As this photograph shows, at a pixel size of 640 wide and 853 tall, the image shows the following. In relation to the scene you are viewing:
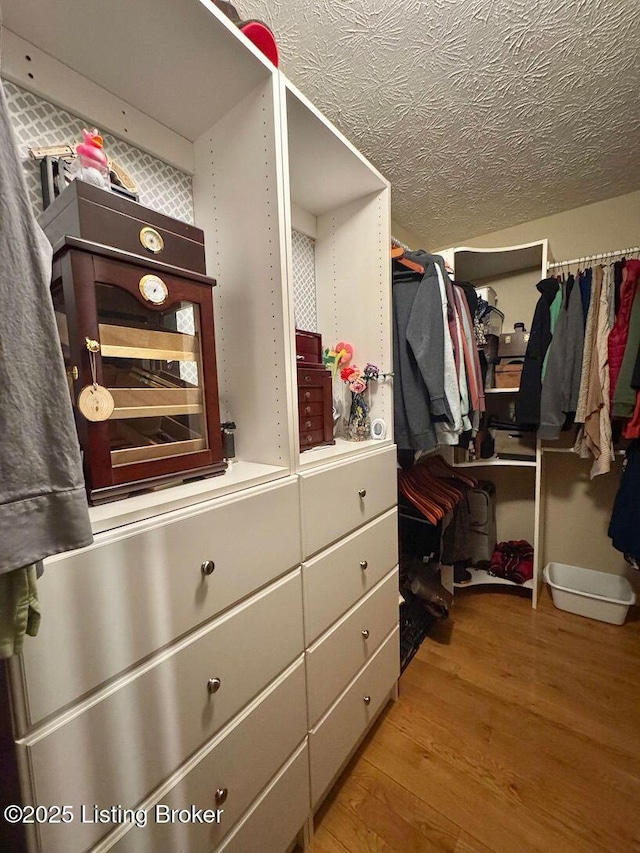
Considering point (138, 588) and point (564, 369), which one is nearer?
point (138, 588)

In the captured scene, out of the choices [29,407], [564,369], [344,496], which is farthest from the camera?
[564,369]

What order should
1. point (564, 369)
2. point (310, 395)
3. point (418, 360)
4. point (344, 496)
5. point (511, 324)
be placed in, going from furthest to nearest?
1. point (511, 324)
2. point (564, 369)
3. point (418, 360)
4. point (310, 395)
5. point (344, 496)

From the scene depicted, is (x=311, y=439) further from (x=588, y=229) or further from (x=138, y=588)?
(x=588, y=229)

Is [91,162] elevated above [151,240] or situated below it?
above

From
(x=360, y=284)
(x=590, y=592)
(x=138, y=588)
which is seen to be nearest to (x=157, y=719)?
(x=138, y=588)

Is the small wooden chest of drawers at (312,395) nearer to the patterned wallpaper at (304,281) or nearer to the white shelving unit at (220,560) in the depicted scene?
the white shelving unit at (220,560)

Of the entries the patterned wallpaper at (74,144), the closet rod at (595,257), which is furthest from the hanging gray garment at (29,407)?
the closet rod at (595,257)

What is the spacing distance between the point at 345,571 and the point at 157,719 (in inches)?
22.3

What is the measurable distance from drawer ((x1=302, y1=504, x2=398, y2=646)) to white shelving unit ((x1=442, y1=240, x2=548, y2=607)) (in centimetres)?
104

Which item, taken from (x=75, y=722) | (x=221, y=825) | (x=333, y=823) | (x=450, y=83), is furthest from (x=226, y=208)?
(x=333, y=823)

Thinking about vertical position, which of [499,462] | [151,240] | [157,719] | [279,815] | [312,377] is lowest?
[279,815]

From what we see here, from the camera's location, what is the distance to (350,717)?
3.47 feet

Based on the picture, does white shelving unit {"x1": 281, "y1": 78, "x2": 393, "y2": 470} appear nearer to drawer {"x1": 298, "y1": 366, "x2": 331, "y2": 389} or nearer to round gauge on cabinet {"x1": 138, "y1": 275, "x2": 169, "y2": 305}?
drawer {"x1": 298, "y1": 366, "x2": 331, "y2": 389}

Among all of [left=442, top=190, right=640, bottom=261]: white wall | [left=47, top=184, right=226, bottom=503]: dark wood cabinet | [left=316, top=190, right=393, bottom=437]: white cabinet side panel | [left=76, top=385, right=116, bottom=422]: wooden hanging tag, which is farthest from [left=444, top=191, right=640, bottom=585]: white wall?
[left=76, top=385, right=116, bottom=422]: wooden hanging tag
